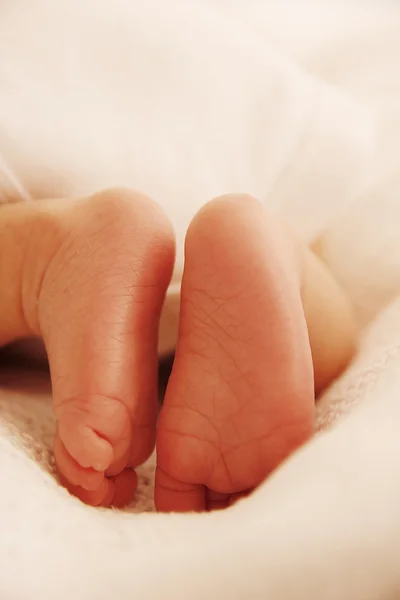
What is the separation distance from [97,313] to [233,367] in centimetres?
10

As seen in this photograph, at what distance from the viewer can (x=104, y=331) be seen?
45cm

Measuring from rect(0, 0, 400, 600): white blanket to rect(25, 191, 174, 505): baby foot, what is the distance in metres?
0.03

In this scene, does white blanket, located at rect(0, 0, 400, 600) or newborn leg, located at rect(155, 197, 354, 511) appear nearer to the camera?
white blanket, located at rect(0, 0, 400, 600)

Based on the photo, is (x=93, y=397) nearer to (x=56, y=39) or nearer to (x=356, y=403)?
(x=356, y=403)

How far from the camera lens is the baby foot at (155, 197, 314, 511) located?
423 millimetres

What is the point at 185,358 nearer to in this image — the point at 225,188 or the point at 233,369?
the point at 233,369

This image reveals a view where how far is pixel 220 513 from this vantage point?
1.21 ft

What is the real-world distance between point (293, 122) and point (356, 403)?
1.19ft

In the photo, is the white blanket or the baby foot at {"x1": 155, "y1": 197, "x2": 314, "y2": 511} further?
the baby foot at {"x1": 155, "y1": 197, "x2": 314, "y2": 511}

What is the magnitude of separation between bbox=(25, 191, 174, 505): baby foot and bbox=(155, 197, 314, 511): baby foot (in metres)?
0.03

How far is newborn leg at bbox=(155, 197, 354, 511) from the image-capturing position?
0.42 meters

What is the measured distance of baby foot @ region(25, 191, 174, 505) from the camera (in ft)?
1.41

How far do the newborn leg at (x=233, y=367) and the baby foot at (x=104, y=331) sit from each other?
25mm

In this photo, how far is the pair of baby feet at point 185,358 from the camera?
1.39 ft
